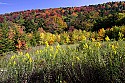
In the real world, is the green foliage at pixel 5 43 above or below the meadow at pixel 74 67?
above

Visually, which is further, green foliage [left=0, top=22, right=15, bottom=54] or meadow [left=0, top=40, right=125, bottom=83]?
green foliage [left=0, top=22, right=15, bottom=54]

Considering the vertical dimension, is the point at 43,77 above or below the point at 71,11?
below

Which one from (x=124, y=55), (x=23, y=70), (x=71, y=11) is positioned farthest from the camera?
(x=71, y=11)

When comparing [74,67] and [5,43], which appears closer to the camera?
[74,67]

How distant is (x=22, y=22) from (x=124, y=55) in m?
69.9

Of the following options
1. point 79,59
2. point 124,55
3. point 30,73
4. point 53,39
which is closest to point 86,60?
point 79,59

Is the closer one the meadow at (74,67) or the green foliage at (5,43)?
the meadow at (74,67)

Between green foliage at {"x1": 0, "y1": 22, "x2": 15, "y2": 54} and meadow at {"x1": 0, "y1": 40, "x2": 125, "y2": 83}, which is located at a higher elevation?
green foliage at {"x1": 0, "y1": 22, "x2": 15, "y2": 54}

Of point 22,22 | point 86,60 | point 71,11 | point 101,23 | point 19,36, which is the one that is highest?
point 71,11

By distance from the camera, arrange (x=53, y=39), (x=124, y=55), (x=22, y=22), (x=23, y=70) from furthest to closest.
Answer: (x=22, y=22), (x=53, y=39), (x=23, y=70), (x=124, y=55)

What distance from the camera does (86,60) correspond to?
15.9 feet

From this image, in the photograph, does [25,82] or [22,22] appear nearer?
[25,82]

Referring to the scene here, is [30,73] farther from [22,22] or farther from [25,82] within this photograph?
[22,22]

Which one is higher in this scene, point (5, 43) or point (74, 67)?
point (5, 43)
